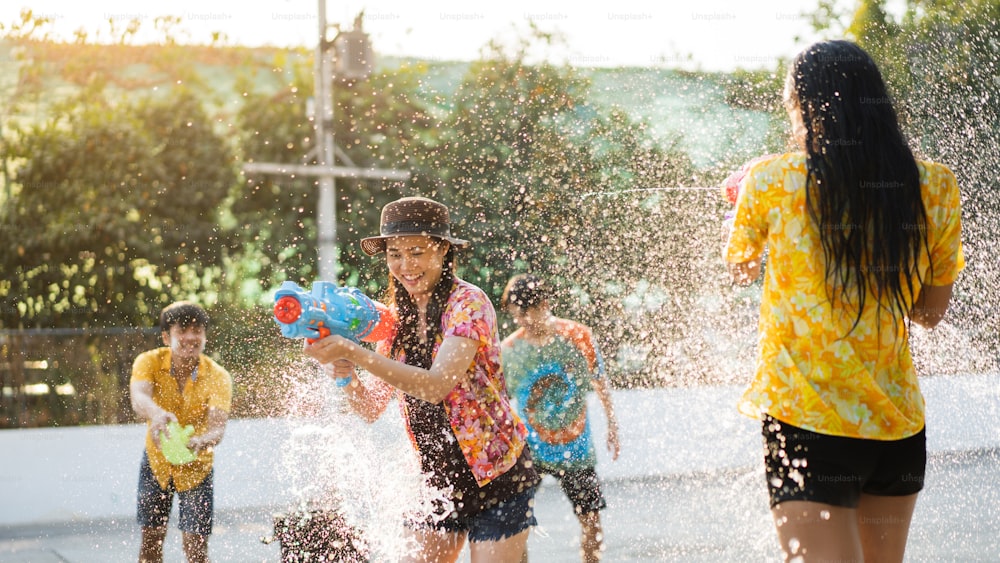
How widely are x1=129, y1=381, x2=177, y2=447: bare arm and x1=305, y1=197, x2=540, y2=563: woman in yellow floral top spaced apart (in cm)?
180

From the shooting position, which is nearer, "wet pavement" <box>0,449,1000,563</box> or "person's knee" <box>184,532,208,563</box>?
"person's knee" <box>184,532,208,563</box>

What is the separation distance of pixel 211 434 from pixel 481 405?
2.10 metres

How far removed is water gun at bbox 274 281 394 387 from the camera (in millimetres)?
2648

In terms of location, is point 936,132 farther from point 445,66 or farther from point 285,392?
point 445,66

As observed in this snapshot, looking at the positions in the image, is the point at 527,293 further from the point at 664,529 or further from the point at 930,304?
the point at 930,304

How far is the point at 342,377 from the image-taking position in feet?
9.48

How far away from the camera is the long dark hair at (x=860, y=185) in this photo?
7.06 ft

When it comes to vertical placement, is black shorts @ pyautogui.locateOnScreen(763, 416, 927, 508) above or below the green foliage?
above

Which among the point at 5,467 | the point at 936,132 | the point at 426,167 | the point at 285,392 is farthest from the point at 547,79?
the point at 5,467

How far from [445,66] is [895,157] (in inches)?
480

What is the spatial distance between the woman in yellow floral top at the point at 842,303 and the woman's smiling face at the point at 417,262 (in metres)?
0.93

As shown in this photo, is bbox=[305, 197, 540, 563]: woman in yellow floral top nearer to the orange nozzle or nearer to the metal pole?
the orange nozzle

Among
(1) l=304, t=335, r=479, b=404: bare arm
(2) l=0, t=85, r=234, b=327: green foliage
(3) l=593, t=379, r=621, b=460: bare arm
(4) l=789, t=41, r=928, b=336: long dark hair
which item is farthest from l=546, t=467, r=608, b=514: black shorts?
(2) l=0, t=85, r=234, b=327: green foliage

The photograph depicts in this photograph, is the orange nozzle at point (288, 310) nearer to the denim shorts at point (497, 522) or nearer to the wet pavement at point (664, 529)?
the denim shorts at point (497, 522)
